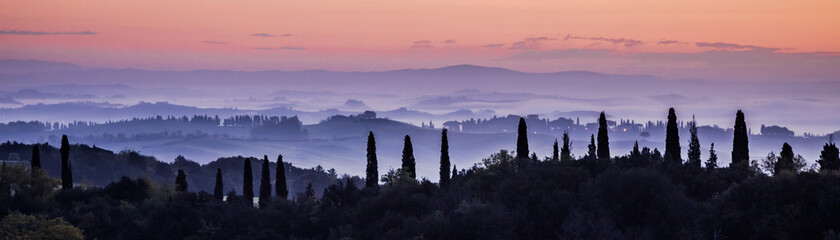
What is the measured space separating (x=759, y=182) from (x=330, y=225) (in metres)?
33.8

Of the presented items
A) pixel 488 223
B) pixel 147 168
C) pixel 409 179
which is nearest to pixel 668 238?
pixel 488 223

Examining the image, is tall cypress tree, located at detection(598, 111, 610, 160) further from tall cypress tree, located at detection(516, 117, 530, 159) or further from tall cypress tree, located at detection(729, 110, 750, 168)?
tall cypress tree, located at detection(729, 110, 750, 168)

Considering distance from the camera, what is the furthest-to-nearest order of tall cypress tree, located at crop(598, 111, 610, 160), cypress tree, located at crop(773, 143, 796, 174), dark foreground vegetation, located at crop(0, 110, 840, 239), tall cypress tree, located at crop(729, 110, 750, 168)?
tall cypress tree, located at crop(598, 111, 610, 160), tall cypress tree, located at crop(729, 110, 750, 168), cypress tree, located at crop(773, 143, 796, 174), dark foreground vegetation, located at crop(0, 110, 840, 239)

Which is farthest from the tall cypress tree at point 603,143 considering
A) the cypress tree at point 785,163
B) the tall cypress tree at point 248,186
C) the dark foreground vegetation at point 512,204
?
the tall cypress tree at point 248,186

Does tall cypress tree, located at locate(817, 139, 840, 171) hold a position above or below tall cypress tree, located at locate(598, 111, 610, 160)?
below

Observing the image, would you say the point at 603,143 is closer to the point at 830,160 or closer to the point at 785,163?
the point at 830,160

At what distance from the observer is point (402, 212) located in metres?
76.3

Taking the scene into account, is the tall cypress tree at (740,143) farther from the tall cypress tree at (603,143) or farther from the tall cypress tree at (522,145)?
the tall cypress tree at (522,145)

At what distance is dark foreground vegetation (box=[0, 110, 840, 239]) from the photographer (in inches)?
2175

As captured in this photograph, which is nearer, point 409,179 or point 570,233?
point 570,233

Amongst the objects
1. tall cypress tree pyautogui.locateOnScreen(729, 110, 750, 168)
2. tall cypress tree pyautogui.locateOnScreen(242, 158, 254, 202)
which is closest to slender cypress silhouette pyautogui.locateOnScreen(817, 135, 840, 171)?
tall cypress tree pyautogui.locateOnScreen(729, 110, 750, 168)

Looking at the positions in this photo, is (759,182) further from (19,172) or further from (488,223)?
(19,172)

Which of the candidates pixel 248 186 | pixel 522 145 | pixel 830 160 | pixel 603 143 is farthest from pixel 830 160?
pixel 248 186

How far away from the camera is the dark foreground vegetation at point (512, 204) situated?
55250mm
